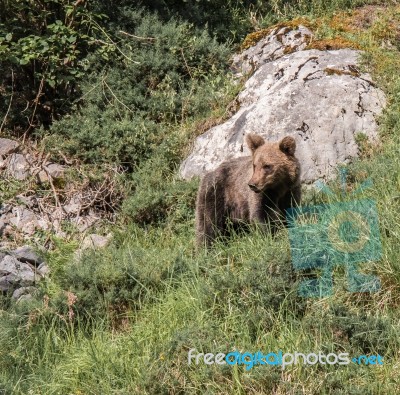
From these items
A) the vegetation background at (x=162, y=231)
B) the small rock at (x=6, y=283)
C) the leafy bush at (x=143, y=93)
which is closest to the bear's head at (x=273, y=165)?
the vegetation background at (x=162, y=231)

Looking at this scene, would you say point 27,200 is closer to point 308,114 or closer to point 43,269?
point 43,269

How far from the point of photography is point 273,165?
7695 mm

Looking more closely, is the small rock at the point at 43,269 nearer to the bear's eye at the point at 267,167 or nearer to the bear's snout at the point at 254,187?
the bear's snout at the point at 254,187

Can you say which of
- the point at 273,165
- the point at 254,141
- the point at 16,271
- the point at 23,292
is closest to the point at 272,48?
the point at 254,141

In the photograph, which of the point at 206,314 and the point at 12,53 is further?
the point at 12,53

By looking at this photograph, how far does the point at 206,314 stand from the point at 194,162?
10.6 feet

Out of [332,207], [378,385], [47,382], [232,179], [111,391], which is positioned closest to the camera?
[378,385]

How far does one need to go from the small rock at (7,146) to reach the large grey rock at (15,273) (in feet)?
7.36

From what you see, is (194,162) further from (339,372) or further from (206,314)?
(339,372)

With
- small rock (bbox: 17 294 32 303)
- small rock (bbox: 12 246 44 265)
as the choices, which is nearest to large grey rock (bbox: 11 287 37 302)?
small rock (bbox: 17 294 32 303)

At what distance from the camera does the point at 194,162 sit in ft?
30.7

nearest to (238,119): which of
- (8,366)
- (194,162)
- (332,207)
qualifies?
(194,162)

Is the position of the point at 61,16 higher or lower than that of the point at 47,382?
higher

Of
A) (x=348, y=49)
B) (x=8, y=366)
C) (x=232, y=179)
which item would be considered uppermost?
(x=348, y=49)
